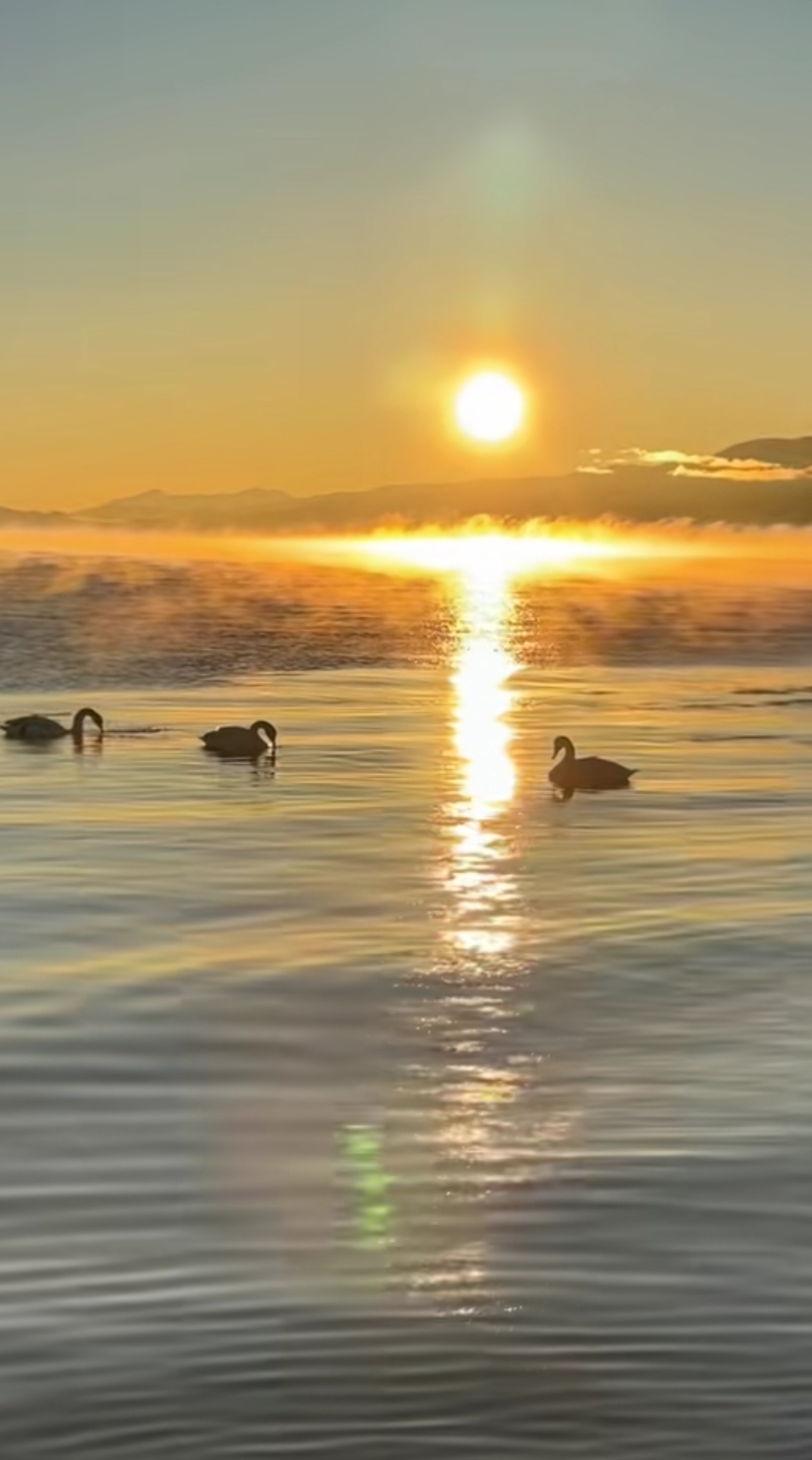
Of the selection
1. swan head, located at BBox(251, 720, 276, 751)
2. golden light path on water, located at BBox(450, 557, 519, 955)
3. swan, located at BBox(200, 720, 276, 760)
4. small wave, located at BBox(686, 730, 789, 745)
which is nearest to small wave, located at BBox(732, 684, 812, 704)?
golden light path on water, located at BBox(450, 557, 519, 955)

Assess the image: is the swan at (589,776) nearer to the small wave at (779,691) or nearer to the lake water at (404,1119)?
the lake water at (404,1119)

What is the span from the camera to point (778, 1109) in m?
13.6

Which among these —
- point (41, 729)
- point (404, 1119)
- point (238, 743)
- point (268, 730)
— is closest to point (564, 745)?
point (238, 743)

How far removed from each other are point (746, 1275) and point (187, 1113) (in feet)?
13.1

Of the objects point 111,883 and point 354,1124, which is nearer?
point 354,1124

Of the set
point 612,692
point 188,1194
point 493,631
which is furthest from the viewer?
point 493,631

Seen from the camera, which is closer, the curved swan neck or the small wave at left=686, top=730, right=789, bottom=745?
the curved swan neck

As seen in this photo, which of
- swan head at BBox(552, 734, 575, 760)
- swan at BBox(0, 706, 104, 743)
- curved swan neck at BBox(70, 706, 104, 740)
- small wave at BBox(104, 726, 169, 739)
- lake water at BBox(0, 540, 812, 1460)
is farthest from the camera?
small wave at BBox(104, 726, 169, 739)

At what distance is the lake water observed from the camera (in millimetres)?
9422

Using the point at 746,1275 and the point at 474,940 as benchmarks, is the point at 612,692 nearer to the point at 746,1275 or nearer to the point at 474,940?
the point at 474,940

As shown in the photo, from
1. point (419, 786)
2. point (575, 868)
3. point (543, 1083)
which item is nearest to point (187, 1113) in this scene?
point (543, 1083)

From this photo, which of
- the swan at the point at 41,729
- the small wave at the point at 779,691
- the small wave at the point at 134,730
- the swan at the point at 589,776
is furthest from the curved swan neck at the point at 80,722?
the small wave at the point at 779,691

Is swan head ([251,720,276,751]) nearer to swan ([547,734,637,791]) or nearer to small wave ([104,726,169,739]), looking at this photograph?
small wave ([104,726,169,739])

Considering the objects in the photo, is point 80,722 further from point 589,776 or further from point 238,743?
point 589,776
